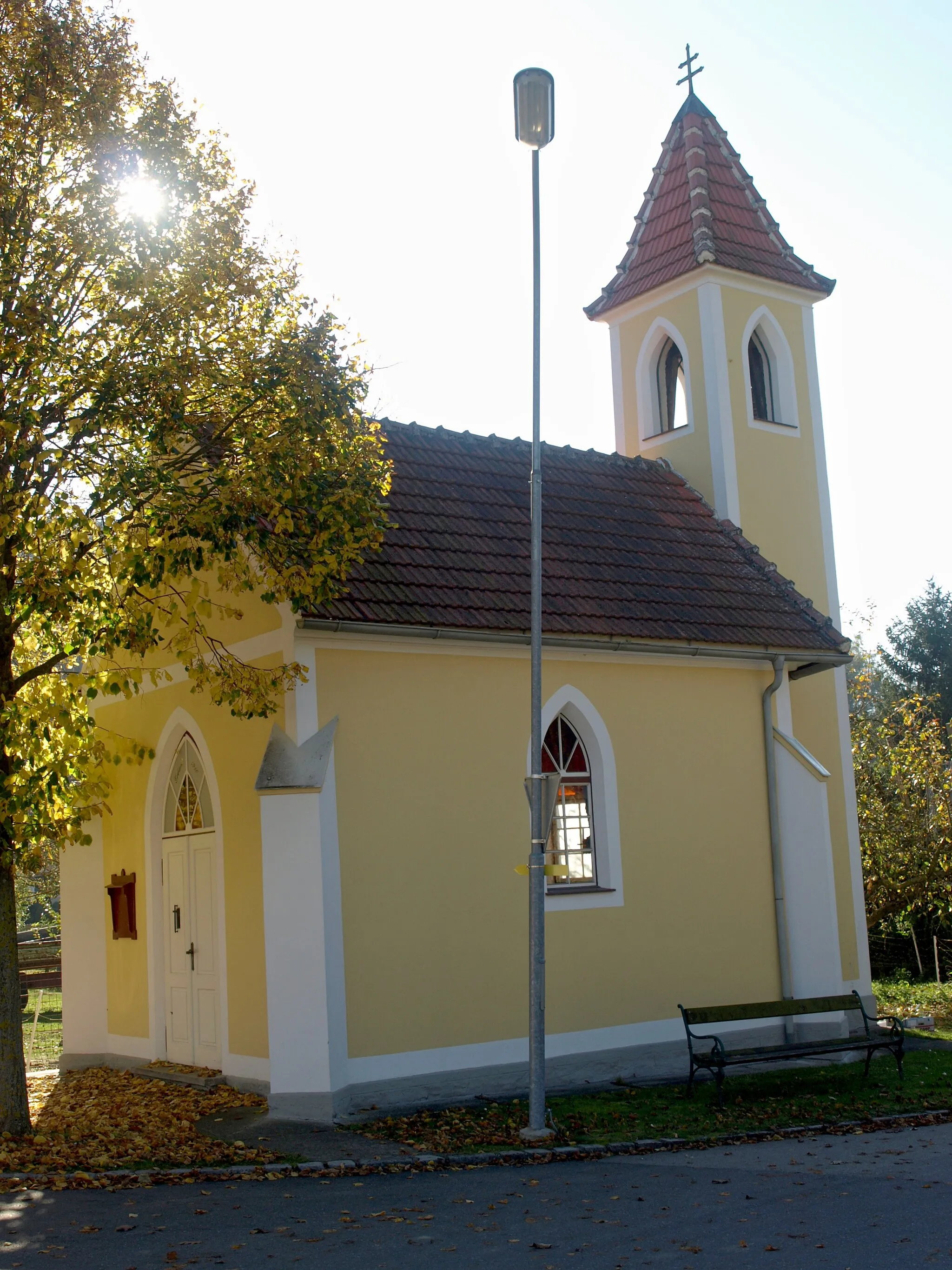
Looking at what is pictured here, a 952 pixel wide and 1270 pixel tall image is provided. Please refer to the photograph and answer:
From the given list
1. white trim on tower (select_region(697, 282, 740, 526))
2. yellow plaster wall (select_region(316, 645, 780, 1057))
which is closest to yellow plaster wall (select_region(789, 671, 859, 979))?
yellow plaster wall (select_region(316, 645, 780, 1057))

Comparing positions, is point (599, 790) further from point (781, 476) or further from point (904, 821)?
point (904, 821)

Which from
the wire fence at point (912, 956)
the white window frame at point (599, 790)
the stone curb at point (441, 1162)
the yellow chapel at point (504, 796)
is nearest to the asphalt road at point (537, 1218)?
the stone curb at point (441, 1162)

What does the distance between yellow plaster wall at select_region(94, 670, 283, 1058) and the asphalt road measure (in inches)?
137

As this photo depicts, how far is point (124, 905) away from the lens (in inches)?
610

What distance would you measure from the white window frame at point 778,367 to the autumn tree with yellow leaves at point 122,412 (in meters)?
9.53

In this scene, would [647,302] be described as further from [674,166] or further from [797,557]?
[797,557]

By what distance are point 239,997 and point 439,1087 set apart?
227cm

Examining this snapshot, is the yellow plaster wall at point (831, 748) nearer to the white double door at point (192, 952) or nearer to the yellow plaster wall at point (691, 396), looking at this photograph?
the yellow plaster wall at point (691, 396)

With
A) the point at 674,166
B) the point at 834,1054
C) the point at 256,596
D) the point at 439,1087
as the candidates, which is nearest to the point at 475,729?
the point at 256,596

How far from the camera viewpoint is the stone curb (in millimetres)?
9555

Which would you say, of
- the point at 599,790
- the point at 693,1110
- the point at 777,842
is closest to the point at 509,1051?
the point at 693,1110

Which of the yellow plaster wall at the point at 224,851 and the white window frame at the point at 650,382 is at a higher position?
the white window frame at the point at 650,382

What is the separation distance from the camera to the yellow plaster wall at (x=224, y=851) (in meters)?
12.9

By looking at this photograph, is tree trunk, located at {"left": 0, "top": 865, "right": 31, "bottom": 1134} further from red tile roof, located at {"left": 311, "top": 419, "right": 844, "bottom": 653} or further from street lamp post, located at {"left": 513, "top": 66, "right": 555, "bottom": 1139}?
street lamp post, located at {"left": 513, "top": 66, "right": 555, "bottom": 1139}
